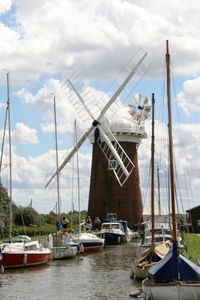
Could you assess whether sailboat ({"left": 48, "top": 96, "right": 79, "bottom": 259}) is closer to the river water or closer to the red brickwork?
the river water

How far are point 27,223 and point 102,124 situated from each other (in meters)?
15.7

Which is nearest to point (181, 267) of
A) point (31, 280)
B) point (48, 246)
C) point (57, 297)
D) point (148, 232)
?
point (57, 297)

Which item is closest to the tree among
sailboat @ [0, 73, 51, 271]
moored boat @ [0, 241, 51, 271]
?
sailboat @ [0, 73, 51, 271]

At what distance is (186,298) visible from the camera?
21.0 meters

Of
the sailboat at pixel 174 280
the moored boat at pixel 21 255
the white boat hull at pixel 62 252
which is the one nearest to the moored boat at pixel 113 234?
the white boat hull at pixel 62 252

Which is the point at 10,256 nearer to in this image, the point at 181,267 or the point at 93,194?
the point at 181,267

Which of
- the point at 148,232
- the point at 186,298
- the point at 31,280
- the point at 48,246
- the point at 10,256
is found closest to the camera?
the point at 186,298

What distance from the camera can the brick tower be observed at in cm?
7938

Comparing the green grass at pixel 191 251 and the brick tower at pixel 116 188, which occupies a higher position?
the brick tower at pixel 116 188

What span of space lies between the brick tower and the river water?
35730 mm

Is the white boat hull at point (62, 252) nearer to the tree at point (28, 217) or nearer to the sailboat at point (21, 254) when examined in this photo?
the sailboat at point (21, 254)

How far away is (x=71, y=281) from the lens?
3212 cm

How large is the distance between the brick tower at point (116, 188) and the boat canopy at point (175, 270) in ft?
186

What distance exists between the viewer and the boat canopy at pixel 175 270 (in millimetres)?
21766
